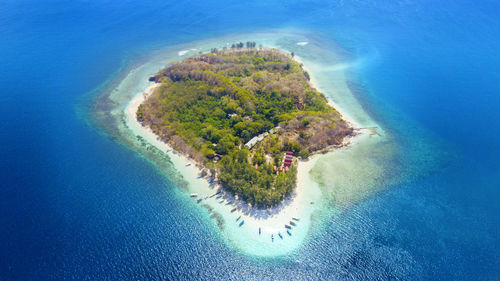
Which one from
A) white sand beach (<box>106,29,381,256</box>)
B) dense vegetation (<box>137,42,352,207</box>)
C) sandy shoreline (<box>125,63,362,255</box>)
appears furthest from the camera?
dense vegetation (<box>137,42,352,207</box>)

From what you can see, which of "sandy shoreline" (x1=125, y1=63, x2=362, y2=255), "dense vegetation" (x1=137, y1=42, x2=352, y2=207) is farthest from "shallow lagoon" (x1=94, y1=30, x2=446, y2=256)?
"dense vegetation" (x1=137, y1=42, x2=352, y2=207)

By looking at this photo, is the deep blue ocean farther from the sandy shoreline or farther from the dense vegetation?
the dense vegetation

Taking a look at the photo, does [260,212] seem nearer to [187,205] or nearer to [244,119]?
[187,205]

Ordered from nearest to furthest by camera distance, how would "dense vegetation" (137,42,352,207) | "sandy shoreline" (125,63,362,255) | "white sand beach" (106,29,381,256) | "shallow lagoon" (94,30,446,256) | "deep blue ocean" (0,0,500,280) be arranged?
1. "deep blue ocean" (0,0,500,280)
2. "sandy shoreline" (125,63,362,255)
3. "white sand beach" (106,29,381,256)
4. "shallow lagoon" (94,30,446,256)
5. "dense vegetation" (137,42,352,207)

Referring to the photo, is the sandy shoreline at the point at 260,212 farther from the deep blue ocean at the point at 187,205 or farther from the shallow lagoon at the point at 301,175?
the deep blue ocean at the point at 187,205

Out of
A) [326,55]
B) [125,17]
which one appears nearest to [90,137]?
[326,55]

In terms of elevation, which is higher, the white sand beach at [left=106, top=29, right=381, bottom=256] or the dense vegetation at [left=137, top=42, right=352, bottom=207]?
the dense vegetation at [left=137, top=42, right=352, bottom=207]

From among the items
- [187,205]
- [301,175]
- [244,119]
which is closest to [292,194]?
[301,175]
